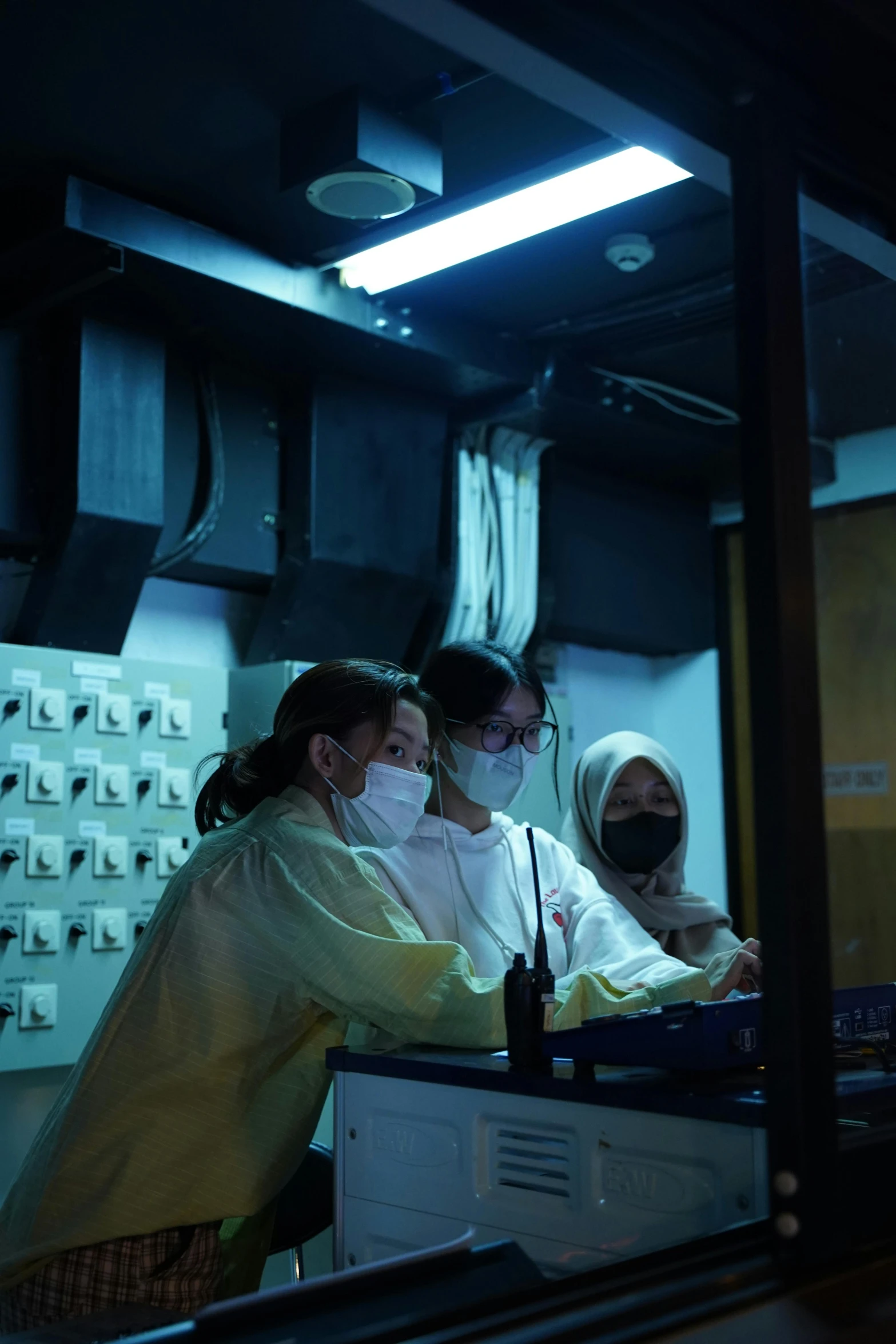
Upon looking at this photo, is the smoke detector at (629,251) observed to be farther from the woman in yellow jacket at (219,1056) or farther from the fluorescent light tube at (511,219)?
the woman in yellow jacket at (219,1056)

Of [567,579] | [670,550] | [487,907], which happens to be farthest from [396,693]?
[670,550]

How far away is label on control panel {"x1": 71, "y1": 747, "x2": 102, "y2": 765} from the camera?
10.4 feet

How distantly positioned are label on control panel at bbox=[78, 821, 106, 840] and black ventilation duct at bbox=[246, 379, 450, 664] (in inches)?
30.8

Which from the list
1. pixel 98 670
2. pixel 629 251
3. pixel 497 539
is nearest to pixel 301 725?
pixel 98 670

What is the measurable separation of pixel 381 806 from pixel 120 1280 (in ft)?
2.72

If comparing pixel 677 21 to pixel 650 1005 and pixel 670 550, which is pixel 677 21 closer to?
pixel 650 1005

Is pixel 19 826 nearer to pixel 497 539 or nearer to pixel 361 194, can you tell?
pixel 361 194

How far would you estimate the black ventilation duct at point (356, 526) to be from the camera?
3744 millimetres

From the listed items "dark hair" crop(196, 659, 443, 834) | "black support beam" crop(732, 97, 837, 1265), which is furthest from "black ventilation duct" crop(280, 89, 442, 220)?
"black support beam" crop(732, 97, 837, 1265)

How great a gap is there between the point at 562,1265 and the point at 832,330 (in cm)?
109

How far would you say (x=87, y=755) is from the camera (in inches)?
126

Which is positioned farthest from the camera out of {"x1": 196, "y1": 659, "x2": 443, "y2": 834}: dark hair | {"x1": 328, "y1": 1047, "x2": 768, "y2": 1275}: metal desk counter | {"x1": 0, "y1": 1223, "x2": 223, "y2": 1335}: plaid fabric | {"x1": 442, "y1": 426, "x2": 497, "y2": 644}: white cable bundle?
{"x1": 442, "y1": 426, "x2": 497, "y2": 644}: white cable bundle

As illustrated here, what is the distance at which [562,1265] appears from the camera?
1.51m

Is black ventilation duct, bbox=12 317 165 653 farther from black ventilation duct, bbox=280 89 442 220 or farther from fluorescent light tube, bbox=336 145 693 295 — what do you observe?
black ventilation duct, bbox=280 89 442 220
